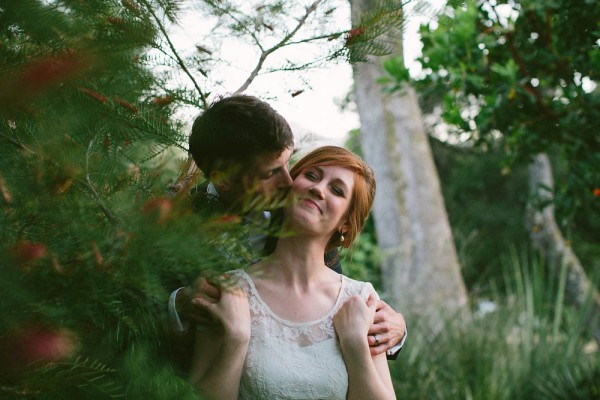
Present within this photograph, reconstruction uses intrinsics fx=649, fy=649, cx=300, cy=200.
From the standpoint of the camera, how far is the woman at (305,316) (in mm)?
1862

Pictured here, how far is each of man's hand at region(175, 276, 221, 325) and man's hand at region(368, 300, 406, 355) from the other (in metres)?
0.54

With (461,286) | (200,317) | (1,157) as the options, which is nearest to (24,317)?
(1,157)

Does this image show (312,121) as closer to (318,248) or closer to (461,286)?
(318,248)

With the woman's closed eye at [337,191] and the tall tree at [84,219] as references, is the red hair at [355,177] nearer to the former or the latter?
the woman's closed eye at [337,191]

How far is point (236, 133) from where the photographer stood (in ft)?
6.21

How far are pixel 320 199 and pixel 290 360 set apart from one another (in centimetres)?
51

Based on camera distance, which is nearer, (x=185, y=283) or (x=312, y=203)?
(x=185, y=283)

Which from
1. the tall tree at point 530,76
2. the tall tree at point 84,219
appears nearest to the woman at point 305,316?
the tall tree at point 84,219

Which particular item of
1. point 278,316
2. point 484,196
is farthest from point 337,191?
point 484,196

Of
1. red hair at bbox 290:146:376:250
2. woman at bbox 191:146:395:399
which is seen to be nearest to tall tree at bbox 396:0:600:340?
red hair at bbox 290:146:376:250

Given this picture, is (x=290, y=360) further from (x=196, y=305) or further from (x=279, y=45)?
(x=279, y=45)

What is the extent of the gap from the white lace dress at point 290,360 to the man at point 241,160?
0.15m

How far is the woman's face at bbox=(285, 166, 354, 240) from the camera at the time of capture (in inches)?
81.0

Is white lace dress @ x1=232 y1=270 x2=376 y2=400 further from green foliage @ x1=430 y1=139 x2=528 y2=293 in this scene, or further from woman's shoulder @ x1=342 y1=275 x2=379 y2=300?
green foliage @ x1=430 y1=139 x2=528 y2=293
